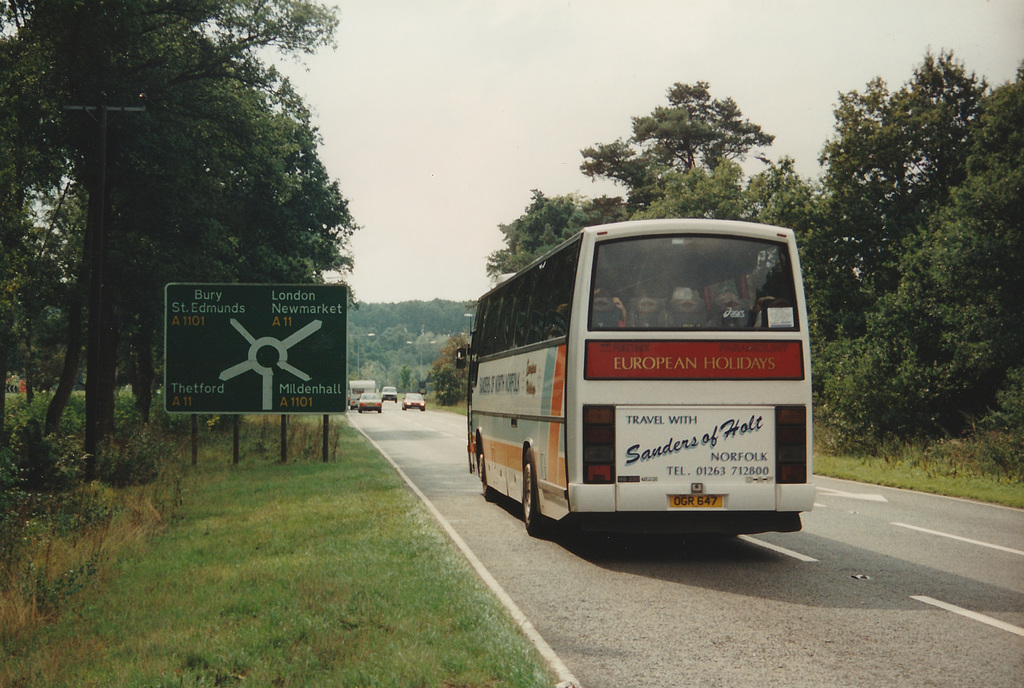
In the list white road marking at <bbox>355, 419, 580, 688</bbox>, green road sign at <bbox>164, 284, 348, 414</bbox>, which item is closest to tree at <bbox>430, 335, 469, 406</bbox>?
green road sign at <bbox>164, 284, 348, 414</bbox>

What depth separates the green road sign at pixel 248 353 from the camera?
56.8ft

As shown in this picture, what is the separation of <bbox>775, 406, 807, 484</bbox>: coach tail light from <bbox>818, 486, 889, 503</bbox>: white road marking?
6.68 m

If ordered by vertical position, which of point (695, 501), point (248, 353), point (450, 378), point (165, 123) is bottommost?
point (695, 501)

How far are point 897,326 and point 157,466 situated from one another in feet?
62.5

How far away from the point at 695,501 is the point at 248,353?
404 inches

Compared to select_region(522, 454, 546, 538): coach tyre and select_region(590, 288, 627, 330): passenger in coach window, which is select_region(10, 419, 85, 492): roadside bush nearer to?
select_region(522, 454, 546, 538): coach tyre

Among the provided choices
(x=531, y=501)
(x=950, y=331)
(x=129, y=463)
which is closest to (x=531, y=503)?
(x=531, y=501)

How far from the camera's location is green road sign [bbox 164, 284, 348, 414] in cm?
1731

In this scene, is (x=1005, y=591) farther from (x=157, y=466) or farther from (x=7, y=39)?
(x=7, y=39)

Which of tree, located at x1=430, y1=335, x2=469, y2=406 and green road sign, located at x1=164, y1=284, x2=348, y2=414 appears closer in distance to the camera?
green road sign, located at x1=164, y1=284, x2=348, y2=414

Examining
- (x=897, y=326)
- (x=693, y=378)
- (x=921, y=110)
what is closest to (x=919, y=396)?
(x=897, y=326)

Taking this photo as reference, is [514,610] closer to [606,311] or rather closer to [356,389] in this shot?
[606,311]

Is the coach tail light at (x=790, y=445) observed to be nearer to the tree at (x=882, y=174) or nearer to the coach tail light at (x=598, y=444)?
the coach tail light at (x=598, y=444)

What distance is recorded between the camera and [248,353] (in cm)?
1758
